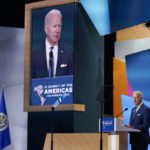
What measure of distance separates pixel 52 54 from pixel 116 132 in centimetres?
157

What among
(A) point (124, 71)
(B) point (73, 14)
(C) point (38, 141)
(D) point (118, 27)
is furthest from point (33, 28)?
(A) point (124, 71)

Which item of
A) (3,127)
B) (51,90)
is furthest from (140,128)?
(3,127)

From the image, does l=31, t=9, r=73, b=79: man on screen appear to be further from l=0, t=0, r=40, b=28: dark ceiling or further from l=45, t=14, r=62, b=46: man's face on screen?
l=0, t=0, r=40, b=28: dark ceiling

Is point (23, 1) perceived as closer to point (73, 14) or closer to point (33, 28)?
point (33, 28)

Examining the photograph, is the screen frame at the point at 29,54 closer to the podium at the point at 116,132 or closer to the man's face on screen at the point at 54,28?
the man's face on screen at the point at 54,28

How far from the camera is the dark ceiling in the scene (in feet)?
25.7

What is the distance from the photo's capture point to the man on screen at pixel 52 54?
18.3 feet

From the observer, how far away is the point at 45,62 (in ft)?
19.0

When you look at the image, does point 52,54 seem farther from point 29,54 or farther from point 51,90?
point 51,90

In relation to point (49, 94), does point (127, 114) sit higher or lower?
lower

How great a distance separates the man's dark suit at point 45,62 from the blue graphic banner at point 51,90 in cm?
9

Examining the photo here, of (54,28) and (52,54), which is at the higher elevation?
(54,28)

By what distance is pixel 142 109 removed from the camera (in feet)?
23.6

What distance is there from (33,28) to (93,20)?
98 centimetres
